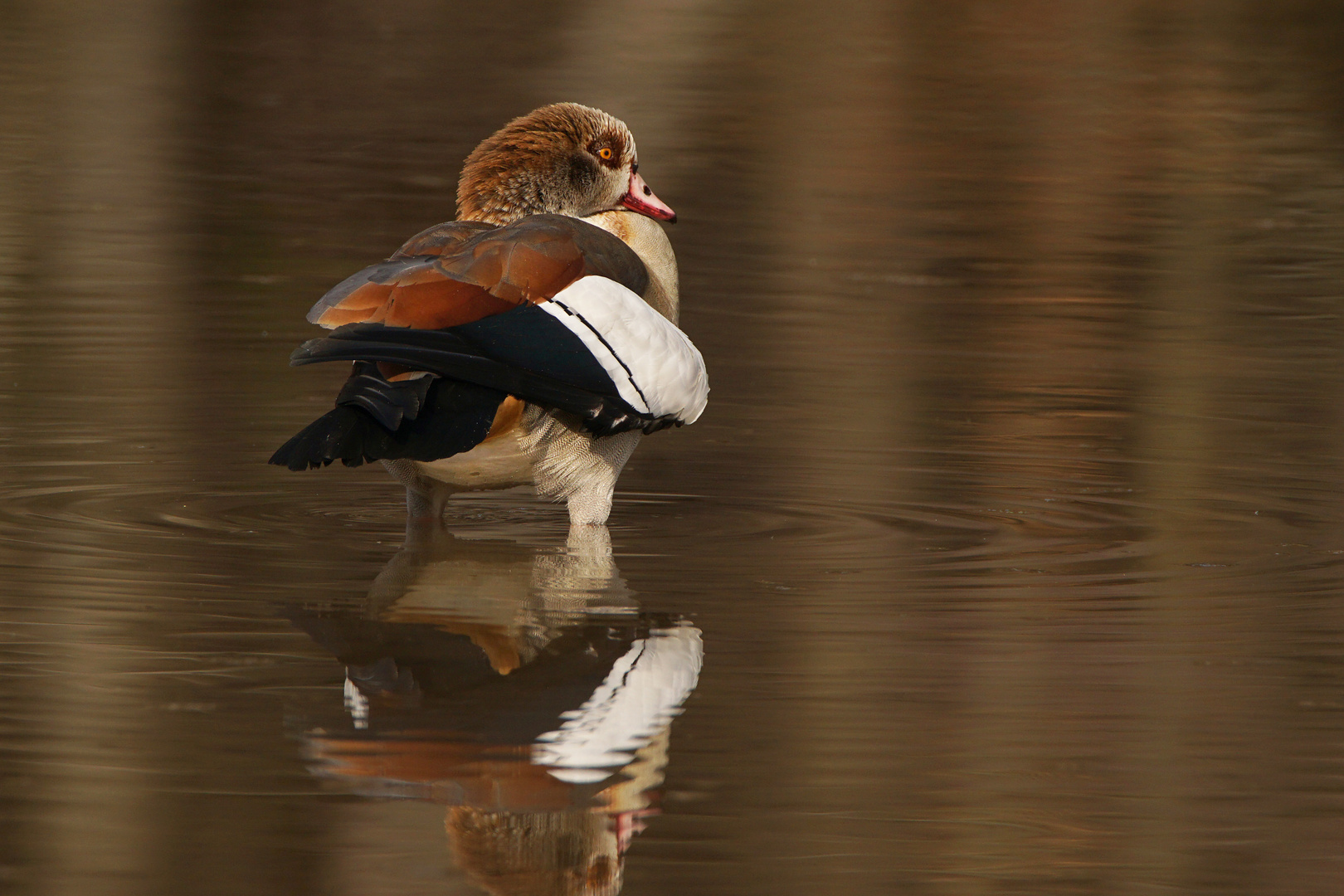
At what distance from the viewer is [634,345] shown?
295 inches

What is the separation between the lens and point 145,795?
4.65 metres

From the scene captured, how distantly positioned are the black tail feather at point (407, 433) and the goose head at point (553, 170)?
1493 mm

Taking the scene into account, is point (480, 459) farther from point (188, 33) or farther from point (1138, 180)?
point (188, 33)

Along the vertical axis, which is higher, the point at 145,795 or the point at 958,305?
the point at 145,795

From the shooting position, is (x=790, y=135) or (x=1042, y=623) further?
(x=790, y=135)

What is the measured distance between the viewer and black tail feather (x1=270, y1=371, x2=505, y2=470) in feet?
21.2

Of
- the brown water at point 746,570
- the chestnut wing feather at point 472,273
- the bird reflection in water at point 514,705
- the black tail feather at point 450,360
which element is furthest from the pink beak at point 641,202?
the bird reflection in water at point 514,705

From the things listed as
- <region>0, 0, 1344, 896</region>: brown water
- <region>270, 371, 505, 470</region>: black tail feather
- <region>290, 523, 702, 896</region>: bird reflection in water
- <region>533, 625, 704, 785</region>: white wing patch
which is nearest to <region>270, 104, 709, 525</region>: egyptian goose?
<region>270, 371, 505, 470</region>: black tail feather

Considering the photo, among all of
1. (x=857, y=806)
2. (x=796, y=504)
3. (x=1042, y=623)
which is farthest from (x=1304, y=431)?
(x=857, y=806)

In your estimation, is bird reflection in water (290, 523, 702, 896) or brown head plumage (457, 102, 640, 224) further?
brown head plumage (457, 102, 640, 224)

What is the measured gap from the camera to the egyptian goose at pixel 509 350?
662cm

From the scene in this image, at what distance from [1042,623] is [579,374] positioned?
1734 mm

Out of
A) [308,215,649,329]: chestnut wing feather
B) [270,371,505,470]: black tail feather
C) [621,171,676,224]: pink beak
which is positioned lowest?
[270,371,505,470]: black tail feather

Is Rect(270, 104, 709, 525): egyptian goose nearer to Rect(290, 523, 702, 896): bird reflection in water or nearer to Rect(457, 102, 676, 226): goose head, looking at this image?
Rect(457, 102, 676, 226): goose head
